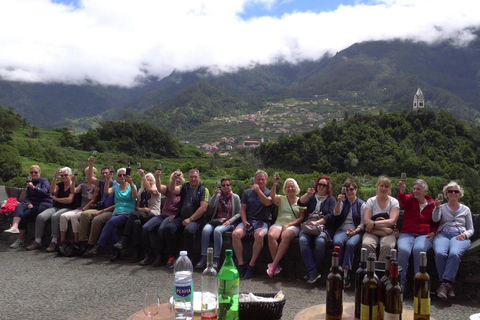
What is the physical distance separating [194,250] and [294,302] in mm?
1785

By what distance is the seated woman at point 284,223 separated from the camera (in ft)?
15.6

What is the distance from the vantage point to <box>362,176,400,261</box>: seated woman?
436 cm

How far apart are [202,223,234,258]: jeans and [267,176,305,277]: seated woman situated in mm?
605

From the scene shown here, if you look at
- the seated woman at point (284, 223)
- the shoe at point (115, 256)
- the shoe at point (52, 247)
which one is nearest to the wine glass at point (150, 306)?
the seated woman at point (284, 223)

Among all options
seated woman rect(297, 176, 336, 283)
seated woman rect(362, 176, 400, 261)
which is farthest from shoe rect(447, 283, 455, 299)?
seated woman rect(297, 176, 336, 283)

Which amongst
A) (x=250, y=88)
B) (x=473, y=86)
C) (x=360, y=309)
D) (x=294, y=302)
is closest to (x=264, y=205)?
(x=294, y=302)

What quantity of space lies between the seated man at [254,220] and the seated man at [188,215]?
543 mm

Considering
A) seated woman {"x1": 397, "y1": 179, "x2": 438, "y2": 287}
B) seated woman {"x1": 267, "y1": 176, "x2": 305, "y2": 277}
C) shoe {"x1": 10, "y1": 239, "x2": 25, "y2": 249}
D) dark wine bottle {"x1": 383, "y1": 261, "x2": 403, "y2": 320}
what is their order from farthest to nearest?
shoe {"x1": 10, "y1": 239, "x2": 25, "y2": 249}
seated woman {"x1": 267, "y1": 176, "x2": 305, "y2": 277}
seated woman {"x1": 397, "y1": 179, "x2": 438, "y2": 287}
dark wine bottle {"x1": 383, "y1": 261, "x2": 403, "y2": 320}

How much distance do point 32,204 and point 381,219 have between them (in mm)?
4945

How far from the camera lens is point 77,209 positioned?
623 cm

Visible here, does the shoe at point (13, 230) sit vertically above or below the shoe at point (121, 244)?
above

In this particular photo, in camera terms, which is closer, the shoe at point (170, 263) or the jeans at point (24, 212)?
the shoe at point (170, 263)

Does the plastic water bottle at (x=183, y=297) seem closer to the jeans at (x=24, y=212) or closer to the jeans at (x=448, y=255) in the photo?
the jeans at (x=448, y=255)

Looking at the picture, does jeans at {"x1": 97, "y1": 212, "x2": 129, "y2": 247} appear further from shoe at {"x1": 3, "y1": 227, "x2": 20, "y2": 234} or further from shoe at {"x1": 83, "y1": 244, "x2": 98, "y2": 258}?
shoe at {"x1": 3, "y1": 227, "x2": 20, "y2": 234}
